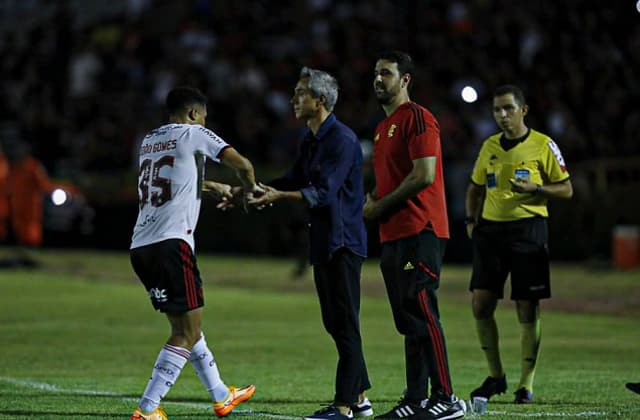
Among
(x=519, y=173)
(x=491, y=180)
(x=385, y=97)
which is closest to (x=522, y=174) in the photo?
(x=519, y=173)

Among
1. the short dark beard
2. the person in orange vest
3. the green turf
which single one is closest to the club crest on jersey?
the short dark beard

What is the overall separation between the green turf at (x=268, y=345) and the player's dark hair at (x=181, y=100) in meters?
2.27

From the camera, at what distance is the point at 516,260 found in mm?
10570

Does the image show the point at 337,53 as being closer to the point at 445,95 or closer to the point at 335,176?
the point at 445,95

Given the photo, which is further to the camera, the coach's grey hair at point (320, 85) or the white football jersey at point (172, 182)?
the coach's grey hair at point (320, 85)

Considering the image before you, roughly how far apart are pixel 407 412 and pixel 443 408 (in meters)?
0.25

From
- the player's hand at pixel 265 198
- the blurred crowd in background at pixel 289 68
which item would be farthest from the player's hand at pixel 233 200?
the blurred crowd in background at pixel 289 68

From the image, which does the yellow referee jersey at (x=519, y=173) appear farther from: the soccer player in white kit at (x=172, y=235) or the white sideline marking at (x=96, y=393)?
the soccer player in white kit at (x=172, y=235)

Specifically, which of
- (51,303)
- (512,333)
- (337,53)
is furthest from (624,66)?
(51,303)

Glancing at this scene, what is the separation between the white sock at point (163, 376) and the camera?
8641 millimetres

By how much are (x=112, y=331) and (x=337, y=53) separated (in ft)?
47.4

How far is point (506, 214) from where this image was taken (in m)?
10.6

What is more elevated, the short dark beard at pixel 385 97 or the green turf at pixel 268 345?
the short dark beard at pixel 385 97

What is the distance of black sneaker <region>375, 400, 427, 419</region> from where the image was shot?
8.68 meters
